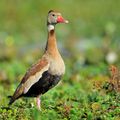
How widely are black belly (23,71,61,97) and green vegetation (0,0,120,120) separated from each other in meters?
0.21

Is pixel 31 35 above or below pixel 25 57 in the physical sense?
above

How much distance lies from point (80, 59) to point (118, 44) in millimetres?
2426

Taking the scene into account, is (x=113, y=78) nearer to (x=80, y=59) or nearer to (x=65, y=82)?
(x=65, y=82)

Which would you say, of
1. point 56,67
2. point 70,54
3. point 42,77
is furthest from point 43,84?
point 70,54

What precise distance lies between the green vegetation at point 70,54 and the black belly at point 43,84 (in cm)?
21

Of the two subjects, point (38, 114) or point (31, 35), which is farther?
point (31, 35)

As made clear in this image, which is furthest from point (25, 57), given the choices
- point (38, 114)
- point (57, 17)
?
point (38, 114)

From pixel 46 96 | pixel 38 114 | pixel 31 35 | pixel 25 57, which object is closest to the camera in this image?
pixel 38 114

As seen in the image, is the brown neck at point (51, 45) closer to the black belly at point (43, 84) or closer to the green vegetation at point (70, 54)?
the black belly at point (43, 84)

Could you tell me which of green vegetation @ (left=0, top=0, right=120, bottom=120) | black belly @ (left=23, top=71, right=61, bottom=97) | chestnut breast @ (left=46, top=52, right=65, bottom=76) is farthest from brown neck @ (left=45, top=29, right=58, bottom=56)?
green vegetation @ (left=0, top=0, right=120, bottom=120)

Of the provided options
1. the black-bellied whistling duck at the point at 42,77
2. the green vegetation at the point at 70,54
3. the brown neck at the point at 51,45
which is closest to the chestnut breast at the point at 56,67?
the black-bellied whistling duck at the point at 42,77

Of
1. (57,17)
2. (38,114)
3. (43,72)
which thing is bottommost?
(38,114)

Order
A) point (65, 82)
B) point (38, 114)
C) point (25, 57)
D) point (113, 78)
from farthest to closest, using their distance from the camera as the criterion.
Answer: point (25, 57) < point (65, 82) < point (113, 78) < point (38, 114)

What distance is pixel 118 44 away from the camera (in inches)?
Answer: 798
